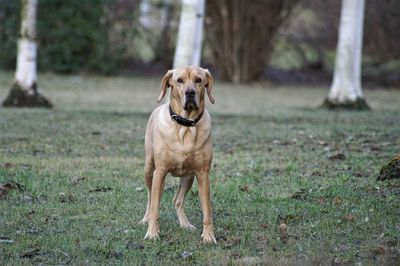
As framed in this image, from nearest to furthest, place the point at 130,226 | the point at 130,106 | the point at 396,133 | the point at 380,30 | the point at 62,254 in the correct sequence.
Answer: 1. the point at 62,254
2. the point at 130,226
3. the point at 396,133
4. the point at 130,106
5. the point at 380,30

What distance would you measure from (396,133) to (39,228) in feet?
24.2

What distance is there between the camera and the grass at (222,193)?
5836 millimetres

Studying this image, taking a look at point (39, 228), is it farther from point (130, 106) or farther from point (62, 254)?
point (130, 106)

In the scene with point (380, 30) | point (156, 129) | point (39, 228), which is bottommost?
point (39, 228)

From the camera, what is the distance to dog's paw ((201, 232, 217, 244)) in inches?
242

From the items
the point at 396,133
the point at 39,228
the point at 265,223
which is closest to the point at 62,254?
the point at 39,228

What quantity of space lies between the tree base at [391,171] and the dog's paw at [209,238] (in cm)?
277

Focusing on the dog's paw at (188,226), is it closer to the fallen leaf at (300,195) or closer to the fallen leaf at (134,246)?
the fallen leaf at (134,246)

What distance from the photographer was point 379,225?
648cm

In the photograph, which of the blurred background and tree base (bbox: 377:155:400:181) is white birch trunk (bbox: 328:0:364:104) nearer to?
the blurred background

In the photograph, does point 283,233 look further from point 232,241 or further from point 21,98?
point 21,98

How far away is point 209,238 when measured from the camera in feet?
20.3

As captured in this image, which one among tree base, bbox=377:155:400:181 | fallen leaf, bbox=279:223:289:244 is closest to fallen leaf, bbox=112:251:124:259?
fallen leaf, bbox=279:223:289:244

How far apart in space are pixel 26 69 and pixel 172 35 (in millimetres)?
11795
